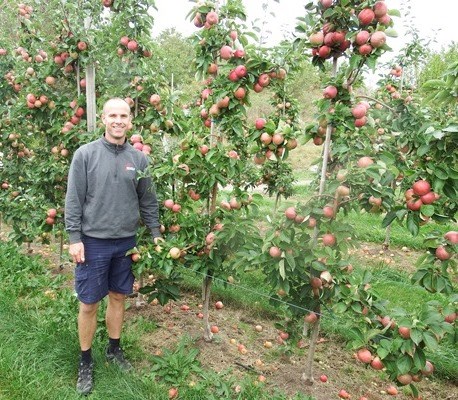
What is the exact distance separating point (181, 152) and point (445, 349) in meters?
2.60

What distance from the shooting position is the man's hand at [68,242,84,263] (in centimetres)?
245

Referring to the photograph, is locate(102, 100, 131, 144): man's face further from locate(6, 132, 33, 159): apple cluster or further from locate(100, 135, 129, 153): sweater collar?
locate(6, 132, 33, 159): apple cluster

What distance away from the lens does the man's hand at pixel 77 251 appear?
245 cm

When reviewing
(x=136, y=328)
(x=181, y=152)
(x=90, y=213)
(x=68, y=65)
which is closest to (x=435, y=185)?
(x=181, y=152)

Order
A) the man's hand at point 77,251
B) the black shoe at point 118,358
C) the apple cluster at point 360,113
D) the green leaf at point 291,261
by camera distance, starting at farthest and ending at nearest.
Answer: the black shoe at point 118,358, the man's hand at point 77,251, the green leaf at point 291,261, the apple cluster at point 360,113

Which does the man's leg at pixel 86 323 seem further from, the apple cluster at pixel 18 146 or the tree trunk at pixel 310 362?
the apple cluster at pixel 18 146

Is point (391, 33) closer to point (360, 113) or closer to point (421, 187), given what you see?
point (360, 113)

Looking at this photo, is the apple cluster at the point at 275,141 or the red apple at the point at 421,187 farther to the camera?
the apple cluster at the point at 275,141

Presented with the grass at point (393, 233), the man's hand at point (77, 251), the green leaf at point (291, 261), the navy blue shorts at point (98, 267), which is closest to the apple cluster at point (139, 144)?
the navy blue shorts at point (98, 267)

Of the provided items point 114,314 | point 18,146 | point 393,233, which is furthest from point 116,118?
point 393,233

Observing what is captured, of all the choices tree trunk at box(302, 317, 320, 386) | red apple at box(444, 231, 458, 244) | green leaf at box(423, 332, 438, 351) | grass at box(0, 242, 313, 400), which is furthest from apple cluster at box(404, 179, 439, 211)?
grass at box(0, 242, 313, 400)

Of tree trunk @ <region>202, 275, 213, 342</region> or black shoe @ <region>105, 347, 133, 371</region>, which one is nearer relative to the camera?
black shoe @ <region>105, 347, 133, 371</region>

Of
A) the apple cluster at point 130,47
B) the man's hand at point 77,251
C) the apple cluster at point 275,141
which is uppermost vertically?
the apple cluster at point 130,47

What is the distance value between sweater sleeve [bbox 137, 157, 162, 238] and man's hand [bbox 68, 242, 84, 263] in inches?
19.1
